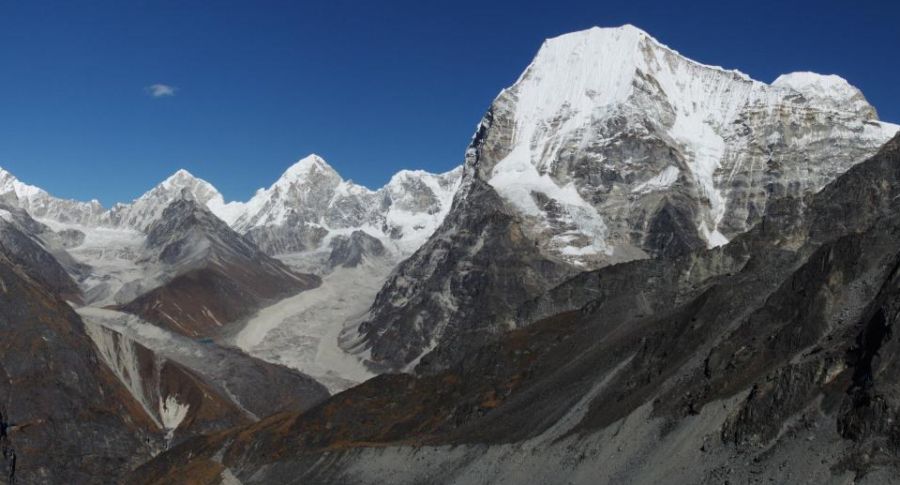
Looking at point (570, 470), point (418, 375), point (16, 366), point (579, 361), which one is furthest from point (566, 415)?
point (16, 366)

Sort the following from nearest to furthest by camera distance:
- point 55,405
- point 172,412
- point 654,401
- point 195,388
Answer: point 654,401, point 55,405, point 172,412, point 195,388

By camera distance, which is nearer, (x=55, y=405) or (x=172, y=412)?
(x=55, y=405)

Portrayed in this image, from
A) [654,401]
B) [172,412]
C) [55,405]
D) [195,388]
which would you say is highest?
[55,405]

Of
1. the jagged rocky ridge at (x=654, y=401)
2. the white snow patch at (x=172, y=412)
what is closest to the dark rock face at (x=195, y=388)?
the white snow patch at (x=172, y=412)

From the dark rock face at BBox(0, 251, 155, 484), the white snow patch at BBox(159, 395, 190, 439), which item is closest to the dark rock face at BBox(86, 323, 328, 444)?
the white snow patch at BBox(159, 395, 190, 439)

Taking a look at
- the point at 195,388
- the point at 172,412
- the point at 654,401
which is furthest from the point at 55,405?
the point at 654,401

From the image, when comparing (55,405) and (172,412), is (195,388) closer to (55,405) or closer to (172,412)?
(172,412)

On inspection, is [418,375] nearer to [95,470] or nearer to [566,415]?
[95,470]
